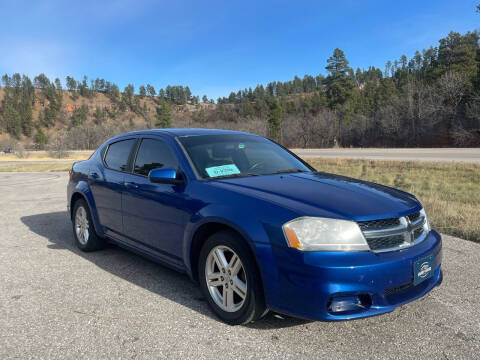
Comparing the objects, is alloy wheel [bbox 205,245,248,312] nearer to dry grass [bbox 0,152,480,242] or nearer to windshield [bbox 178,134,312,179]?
windshield [bbox 178,134,312,179]

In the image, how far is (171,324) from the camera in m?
3.02

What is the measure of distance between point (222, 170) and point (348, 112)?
7859 centimetres

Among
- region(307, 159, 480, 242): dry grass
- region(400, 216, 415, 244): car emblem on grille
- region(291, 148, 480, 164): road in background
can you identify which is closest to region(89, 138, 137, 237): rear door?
region(400, 216, 415, 244): car emblem on grille

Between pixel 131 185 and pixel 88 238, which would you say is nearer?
pixel 131 185

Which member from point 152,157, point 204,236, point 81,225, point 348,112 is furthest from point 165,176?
point 348,112

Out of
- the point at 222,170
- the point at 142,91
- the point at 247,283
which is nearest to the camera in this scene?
the point at 247,283

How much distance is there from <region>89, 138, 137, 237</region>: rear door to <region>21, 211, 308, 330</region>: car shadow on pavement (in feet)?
1.42

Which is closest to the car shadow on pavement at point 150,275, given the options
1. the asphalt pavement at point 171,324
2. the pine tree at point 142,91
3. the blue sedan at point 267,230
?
the asphalt pavement at point 171,324

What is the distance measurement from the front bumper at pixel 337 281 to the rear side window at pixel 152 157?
163 centimetres

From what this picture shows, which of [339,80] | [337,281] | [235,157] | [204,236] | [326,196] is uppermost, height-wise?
[339,80]

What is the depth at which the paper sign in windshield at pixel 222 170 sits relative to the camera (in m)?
3.49

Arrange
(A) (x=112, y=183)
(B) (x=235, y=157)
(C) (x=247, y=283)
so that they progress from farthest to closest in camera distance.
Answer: (A) (x=112, y=183) → (B) (x=235, y=157) → (C) (x=247, y=283)

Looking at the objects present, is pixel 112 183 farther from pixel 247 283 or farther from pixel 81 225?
pixel 247 283

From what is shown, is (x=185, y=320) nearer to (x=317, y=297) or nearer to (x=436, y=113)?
(x=317, y=297)
